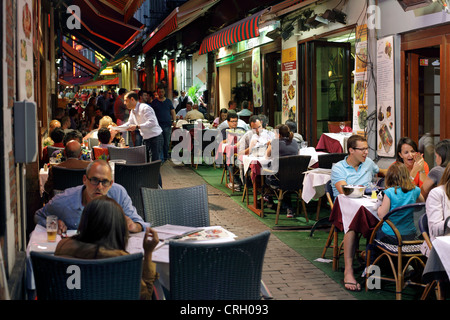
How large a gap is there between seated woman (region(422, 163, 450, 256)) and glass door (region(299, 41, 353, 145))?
7646 millimetres

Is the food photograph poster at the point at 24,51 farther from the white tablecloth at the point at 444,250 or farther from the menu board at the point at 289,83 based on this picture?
the menu board at the point at 289,83

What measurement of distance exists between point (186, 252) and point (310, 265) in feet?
10.6

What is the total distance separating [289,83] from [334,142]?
2.88 meters

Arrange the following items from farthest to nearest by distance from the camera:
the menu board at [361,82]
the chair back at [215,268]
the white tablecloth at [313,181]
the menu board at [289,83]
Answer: the menu board at [289,83]
the menu board at [361,82]
the white tablecloth at [313,181]
the chair back at [215,268]

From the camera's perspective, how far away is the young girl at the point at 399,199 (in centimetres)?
483

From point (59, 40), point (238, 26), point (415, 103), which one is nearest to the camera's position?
point (415, 103)

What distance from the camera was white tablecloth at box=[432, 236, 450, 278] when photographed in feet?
12.4

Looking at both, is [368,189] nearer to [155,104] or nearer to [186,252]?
[186,252]

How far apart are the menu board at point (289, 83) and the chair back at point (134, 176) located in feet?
22.6

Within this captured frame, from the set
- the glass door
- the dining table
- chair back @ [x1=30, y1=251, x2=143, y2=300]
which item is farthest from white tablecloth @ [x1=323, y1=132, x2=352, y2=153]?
chair back @ [x1=30, y1=251, x2=143, y2=300]

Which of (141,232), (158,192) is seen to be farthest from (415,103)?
(141,232)

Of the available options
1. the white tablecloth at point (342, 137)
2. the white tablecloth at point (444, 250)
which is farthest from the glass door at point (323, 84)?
the white tablecloth at point (444, 250)
